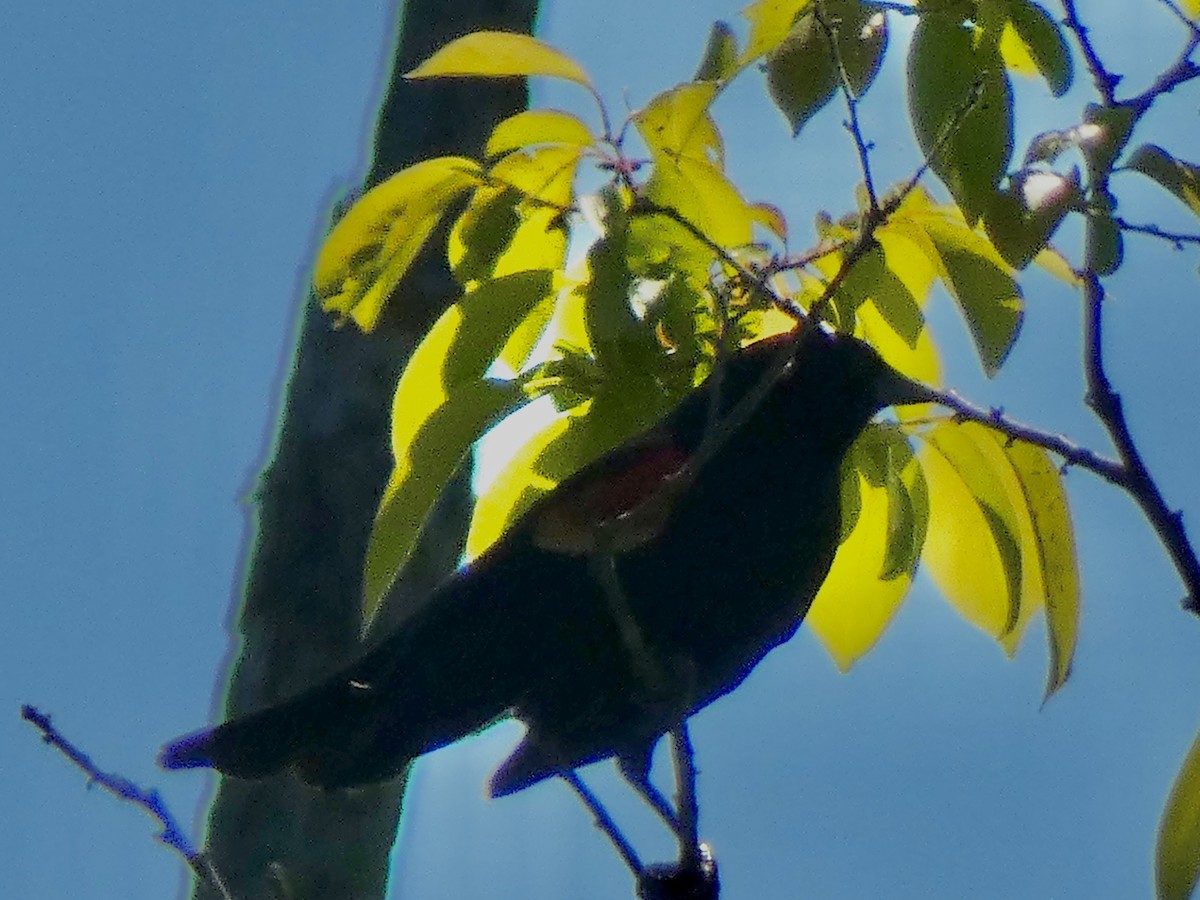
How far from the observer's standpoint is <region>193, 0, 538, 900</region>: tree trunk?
6.06ft

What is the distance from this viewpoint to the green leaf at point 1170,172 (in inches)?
47.7

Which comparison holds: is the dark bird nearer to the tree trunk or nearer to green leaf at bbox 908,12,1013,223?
the tree trunk

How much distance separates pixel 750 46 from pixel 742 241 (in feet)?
0.61

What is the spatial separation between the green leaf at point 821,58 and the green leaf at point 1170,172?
0.24 metres

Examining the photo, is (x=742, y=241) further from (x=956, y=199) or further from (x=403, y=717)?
(x=403, y=717)

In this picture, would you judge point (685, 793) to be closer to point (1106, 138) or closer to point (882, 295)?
point (882, 295)

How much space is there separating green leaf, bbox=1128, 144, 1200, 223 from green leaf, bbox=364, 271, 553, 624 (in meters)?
0.56

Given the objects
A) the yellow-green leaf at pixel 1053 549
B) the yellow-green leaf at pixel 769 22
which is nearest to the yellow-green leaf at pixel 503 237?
the yellow-green leaf at pixel 769 22

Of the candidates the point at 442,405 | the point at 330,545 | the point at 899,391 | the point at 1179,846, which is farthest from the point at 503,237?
the point at 1179,846

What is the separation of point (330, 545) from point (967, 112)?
114cm

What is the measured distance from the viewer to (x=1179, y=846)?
121 centimetres

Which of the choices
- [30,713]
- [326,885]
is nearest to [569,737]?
[326,885]

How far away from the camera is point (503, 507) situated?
4.90ft

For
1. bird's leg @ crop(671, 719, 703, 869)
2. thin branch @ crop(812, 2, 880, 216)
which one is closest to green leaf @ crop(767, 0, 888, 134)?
thin branch @ crop(812, 2, 880, 216)
